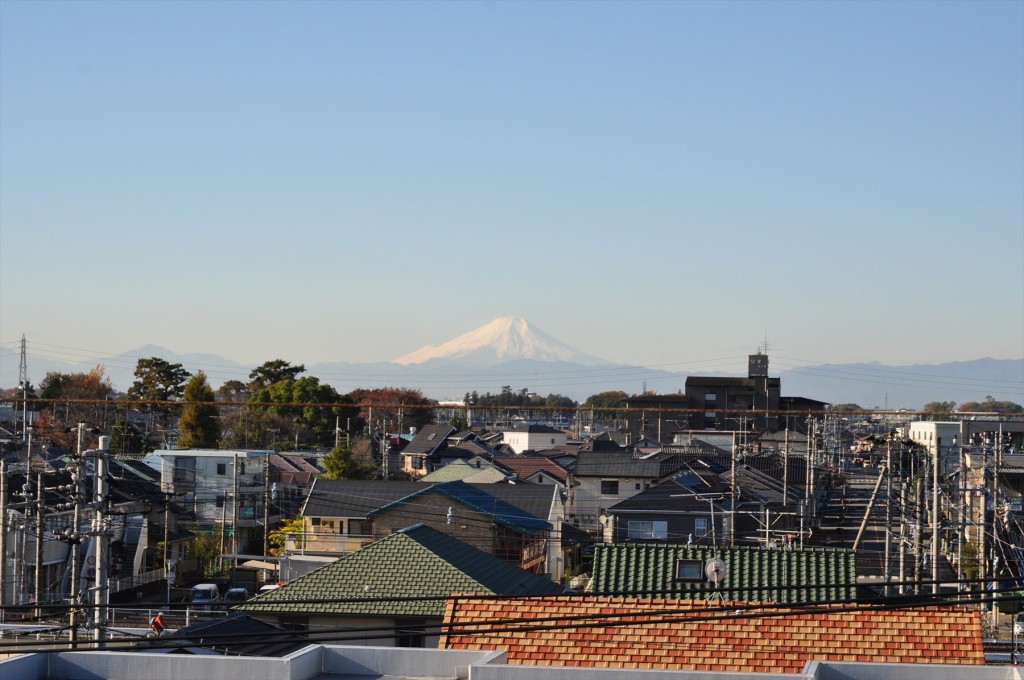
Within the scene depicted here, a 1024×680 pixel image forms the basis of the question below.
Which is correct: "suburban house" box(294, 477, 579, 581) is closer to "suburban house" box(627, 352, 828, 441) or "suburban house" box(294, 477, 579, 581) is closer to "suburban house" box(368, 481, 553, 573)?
"suburban house" box(368, 481, 553, 573)

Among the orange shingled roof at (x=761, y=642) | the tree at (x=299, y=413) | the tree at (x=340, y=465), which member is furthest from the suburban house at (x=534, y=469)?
the orange shingled roof at (x=761, y=642)

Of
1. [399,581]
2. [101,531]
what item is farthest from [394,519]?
[101,531]

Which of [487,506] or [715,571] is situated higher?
[715,571]

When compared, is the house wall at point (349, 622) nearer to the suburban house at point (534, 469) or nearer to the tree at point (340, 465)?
the suburban house at point (534, 469)

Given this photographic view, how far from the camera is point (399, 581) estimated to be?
16.1 metres

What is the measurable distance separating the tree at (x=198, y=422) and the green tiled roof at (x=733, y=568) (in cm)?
3724

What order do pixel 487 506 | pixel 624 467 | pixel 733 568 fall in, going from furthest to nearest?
pixel 624 467 < pixel 487 506 < pixel 733 568

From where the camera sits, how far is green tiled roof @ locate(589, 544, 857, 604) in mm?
13359

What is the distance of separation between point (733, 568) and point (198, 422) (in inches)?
1587

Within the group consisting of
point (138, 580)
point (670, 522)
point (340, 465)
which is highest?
point (340, 465)

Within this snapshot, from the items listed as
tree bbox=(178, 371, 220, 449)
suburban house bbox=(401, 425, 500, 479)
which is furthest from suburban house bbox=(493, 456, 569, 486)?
tree bbox=(178, 371, 220, 449)

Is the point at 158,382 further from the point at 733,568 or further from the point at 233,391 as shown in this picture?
the point at 733,568

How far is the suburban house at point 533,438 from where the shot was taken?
69.9 meters

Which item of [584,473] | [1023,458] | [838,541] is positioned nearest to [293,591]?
[838,541]
